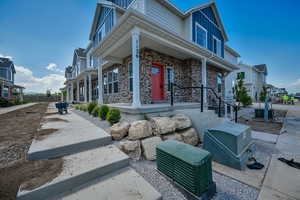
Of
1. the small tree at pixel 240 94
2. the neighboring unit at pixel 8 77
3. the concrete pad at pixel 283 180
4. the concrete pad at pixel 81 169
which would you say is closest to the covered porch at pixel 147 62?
the concrete pad at pixel 81 169

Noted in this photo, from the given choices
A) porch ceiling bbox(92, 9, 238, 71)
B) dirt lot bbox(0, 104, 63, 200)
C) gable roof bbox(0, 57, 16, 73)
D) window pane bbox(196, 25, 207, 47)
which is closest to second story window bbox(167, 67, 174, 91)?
porch ceiling bbox(92, 9, 238, 71)

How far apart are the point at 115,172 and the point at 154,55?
561 centimetres

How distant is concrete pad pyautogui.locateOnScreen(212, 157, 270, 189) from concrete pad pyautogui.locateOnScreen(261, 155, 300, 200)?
9cm

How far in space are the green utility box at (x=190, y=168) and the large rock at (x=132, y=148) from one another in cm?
79

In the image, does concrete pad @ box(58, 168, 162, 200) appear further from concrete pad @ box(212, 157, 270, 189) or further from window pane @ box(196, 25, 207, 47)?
window pane @ box(196, 25, 207, 47)

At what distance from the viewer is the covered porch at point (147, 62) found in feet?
13.1

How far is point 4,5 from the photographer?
5.88m

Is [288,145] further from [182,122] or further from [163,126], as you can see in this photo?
[163,126]

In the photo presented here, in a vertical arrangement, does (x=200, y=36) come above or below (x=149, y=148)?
above

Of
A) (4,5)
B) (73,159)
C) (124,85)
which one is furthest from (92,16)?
(73,159)

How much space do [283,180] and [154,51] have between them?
19.9 ft

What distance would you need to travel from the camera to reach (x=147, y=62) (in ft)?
19.7

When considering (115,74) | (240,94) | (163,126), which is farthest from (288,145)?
(240,94)

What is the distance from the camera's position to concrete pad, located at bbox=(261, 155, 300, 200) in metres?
1.83
